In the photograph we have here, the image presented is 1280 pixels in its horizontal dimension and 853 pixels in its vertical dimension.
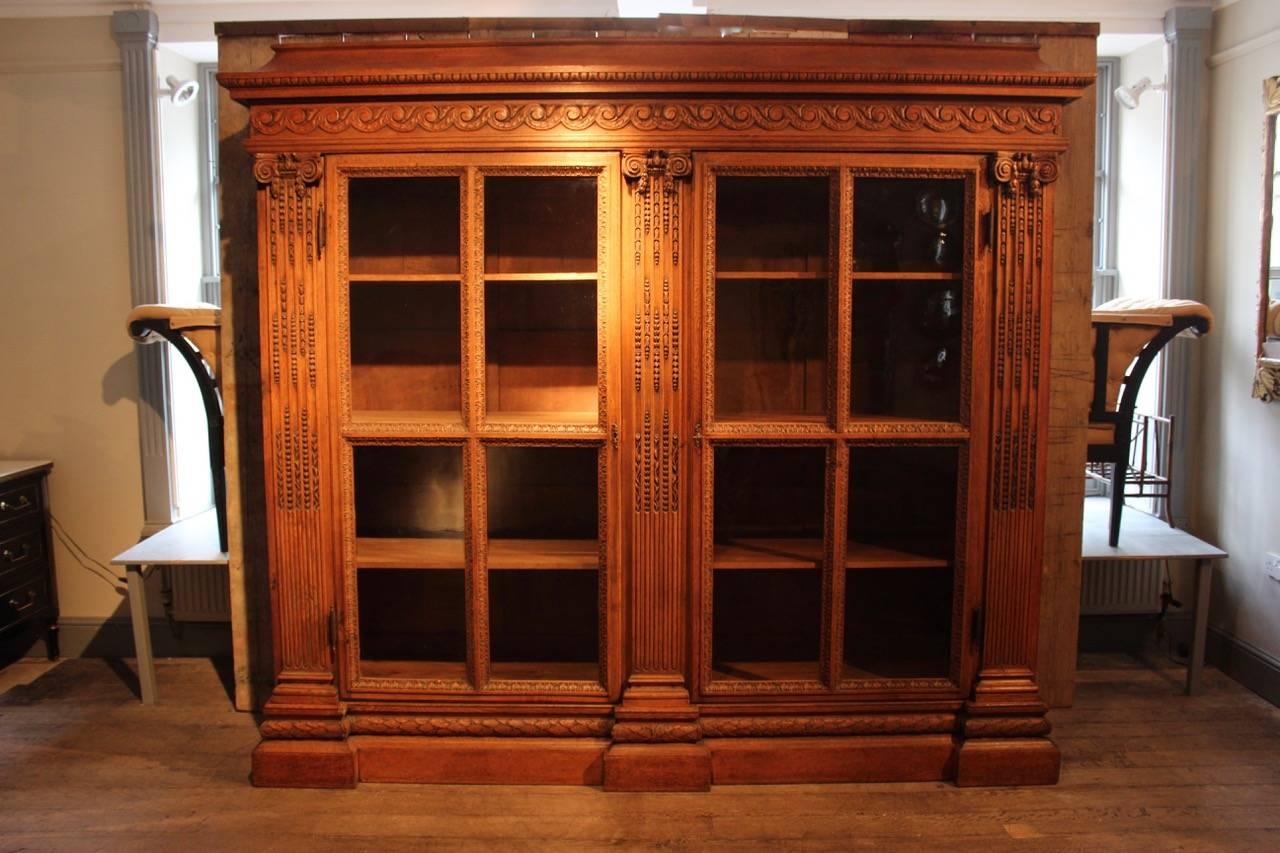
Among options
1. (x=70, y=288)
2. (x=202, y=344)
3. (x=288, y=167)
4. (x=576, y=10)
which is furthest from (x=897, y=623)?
(x=70, y=288)

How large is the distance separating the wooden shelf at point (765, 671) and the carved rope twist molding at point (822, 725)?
12 centimetres

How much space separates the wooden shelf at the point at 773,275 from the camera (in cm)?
276

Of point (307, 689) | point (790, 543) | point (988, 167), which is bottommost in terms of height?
point (307, 689)

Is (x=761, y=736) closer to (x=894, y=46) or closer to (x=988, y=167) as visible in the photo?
(x=988, y=167)

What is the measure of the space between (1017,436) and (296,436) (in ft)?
6.97

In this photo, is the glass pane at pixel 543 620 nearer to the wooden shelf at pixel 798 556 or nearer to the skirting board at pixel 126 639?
the wooden shelf at pixel 798 556

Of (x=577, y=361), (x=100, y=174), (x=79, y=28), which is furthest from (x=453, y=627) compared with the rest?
(x=79, y=28)

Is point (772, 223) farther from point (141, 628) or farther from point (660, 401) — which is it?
point (141, 628)

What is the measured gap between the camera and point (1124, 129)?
168 inches

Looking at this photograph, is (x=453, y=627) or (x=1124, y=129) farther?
(x=1124, y=129)

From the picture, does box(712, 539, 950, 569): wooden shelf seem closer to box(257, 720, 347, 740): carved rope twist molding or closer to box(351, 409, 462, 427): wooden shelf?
box(351, 409, 462, 427): wooden shelf

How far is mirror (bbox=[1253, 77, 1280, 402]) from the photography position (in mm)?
3451

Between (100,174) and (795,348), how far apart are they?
300cm

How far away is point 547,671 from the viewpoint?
2.94m
